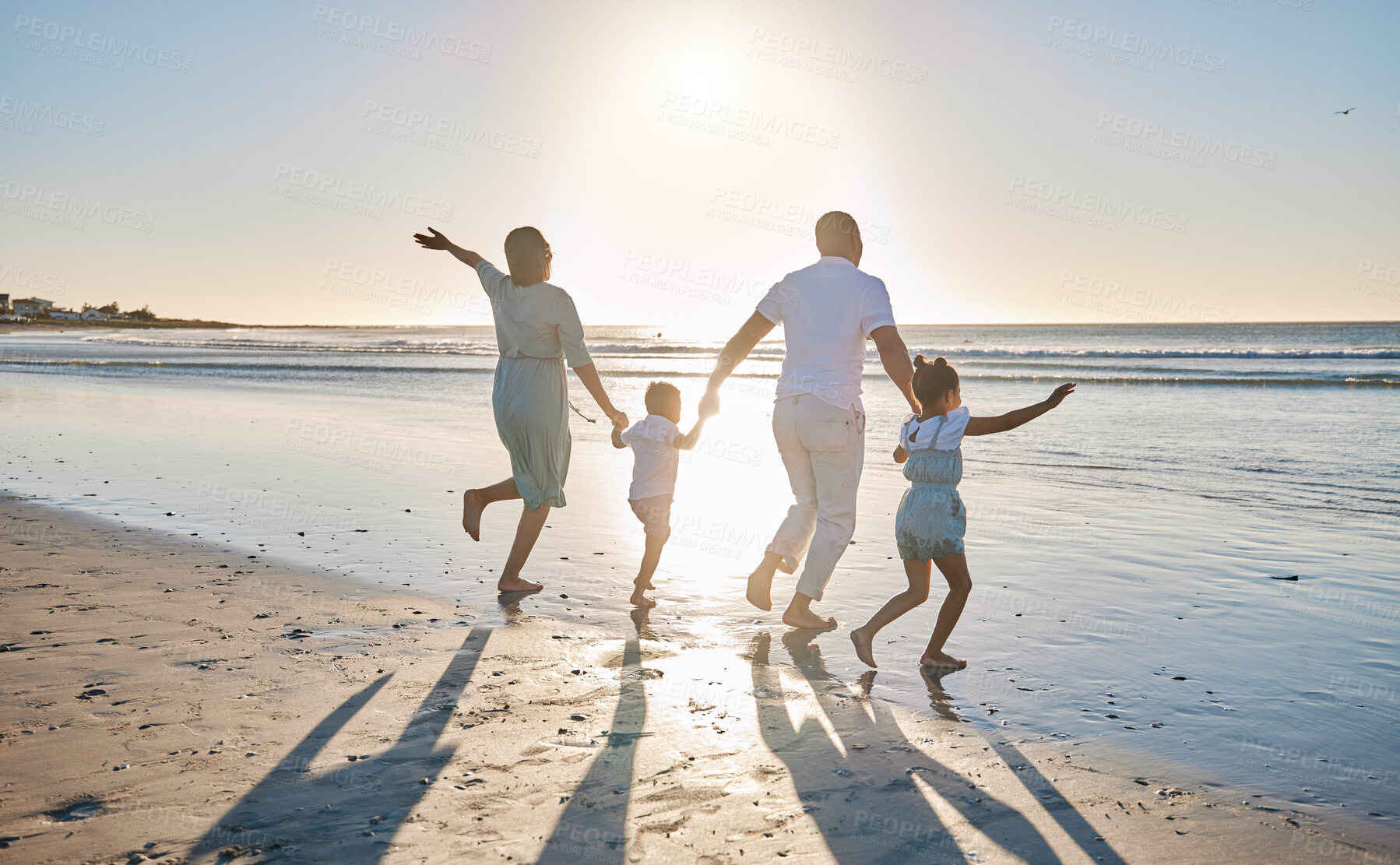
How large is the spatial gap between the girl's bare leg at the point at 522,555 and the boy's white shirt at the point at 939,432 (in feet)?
7.32

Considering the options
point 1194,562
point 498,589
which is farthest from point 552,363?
point 1194,562

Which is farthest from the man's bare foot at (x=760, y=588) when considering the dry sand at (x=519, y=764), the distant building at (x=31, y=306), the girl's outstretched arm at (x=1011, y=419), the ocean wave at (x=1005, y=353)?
the distant building at (x=31, y=306)

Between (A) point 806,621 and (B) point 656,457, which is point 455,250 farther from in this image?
(A) point 806,621

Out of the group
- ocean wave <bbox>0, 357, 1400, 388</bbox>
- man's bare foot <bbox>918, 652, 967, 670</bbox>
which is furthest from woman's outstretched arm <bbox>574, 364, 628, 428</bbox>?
ocean wave <bbox>0, 357, 1400, 388</bbox>

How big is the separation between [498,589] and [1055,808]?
11.0 feet

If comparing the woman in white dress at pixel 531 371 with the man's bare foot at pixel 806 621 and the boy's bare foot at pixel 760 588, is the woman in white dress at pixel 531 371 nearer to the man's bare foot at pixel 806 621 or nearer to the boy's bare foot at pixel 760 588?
the boy's bare foot at pixel 760 588

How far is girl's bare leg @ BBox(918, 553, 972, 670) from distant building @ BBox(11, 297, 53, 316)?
513ft

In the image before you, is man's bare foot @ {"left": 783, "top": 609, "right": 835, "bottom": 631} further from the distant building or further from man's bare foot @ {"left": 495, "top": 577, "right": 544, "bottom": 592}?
the distant building

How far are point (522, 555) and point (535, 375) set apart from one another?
105 centimetres

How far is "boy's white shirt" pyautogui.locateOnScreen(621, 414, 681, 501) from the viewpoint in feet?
17.3

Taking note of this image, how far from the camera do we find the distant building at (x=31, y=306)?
130 m

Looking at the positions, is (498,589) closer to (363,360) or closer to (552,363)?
(552,363)

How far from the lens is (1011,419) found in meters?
3.76

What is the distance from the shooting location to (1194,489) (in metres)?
8.92
